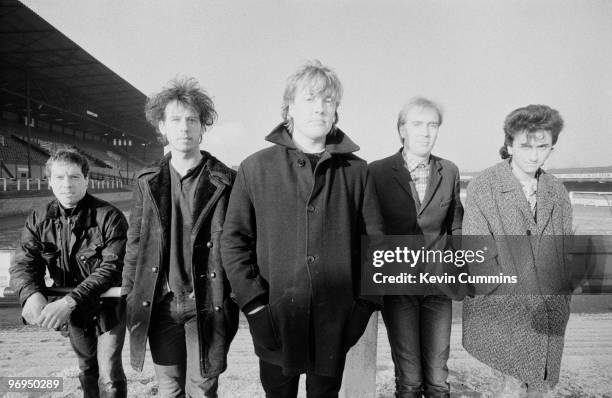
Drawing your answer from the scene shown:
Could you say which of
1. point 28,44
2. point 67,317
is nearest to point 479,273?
point 67,317

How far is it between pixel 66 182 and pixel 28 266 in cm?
41

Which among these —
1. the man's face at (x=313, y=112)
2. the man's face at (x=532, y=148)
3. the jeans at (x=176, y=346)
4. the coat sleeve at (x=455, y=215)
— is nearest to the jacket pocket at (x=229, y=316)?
the jeans at (x=176, y=346)

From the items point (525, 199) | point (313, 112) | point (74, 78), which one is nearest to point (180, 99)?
point (313, 112)

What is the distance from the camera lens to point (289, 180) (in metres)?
1.20

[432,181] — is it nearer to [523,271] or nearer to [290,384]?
[523,271]

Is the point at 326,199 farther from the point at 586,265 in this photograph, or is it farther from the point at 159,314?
the point at 586,265

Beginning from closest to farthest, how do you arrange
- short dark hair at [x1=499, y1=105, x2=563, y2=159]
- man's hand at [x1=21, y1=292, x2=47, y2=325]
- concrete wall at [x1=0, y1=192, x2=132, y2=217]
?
short dark hair at [x1=499, y1=105, x2=563, y2=159] < man's hand at [x1=21, y1=292, x2=47, y2=325] < concrete wall at [x1=0, y1=192, x2=132, y2=217]

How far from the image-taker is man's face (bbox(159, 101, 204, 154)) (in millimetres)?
1403

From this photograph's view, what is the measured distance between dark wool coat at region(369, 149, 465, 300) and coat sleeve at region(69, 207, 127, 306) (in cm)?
122

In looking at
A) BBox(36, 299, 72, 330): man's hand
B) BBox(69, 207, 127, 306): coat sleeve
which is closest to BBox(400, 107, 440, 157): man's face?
BBox(69, 207, 127, 306): coat sleeve

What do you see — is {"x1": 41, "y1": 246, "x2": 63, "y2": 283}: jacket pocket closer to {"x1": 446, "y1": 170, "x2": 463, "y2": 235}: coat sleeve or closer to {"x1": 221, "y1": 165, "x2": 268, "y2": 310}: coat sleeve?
{"x1": 221, "y1": 165, "x2": 268, "y2": 310}: coat sleeve

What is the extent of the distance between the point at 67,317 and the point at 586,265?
2.36 m

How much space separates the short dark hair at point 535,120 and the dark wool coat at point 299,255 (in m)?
0.73

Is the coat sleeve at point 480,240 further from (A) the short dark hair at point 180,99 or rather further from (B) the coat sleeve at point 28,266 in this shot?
(B) the coat sleeve at point 28,266
